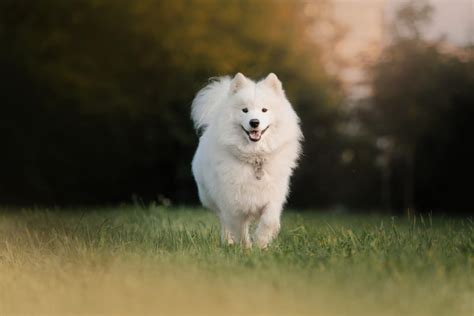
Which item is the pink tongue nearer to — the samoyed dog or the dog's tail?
the samoyed dog

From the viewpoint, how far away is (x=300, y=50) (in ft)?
66.6

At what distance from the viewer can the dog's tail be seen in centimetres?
846

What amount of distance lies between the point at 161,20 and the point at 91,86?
2488 mm

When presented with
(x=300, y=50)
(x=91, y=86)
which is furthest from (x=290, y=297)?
(x=300, y=50)

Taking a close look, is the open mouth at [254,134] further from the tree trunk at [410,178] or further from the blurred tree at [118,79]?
the tree trunk at [410,178]

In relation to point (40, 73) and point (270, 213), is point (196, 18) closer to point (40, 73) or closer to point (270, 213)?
point (40, 73)

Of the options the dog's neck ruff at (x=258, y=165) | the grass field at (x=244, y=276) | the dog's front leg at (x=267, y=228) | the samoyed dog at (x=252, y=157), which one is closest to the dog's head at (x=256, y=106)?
the samoyed dog at (x=252, y=157)

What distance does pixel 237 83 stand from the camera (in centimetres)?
758

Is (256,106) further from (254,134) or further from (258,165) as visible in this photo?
(258,165)

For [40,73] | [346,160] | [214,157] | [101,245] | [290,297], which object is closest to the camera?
[290,297]

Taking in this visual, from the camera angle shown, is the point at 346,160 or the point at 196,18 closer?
the point at 196,18

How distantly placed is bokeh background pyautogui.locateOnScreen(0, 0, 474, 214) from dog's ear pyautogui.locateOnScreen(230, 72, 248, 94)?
11531mm

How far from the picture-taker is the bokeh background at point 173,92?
18578 mm

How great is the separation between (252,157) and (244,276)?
2.27 m
